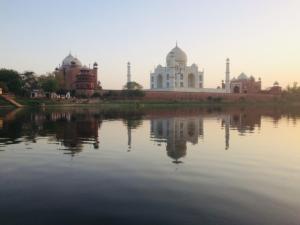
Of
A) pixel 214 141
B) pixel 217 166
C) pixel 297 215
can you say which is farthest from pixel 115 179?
pixel 214 141

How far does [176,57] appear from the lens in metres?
86.4

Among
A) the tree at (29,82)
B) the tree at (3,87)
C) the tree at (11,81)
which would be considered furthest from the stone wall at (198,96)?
the tree at (3,87)

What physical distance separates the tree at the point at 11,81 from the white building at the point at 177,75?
3201 centimetres

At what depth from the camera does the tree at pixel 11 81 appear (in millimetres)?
60334

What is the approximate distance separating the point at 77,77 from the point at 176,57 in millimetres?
29423

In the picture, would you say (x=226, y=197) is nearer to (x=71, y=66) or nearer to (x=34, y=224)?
(x=34, y=224)

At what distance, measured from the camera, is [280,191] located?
7234 millimetres

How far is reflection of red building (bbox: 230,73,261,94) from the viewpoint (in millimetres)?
92750

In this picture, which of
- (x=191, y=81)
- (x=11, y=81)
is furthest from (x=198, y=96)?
(x=11, y=81)

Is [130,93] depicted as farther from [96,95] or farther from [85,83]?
[85,83]

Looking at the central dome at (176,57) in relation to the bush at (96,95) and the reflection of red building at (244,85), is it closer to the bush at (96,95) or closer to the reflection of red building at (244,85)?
the reflection of red building at (244,85)

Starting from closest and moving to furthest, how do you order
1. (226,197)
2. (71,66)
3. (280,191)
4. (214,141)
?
(226,197), (280,191), (214,141), (71,66)

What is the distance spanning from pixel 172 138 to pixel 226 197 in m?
9.24

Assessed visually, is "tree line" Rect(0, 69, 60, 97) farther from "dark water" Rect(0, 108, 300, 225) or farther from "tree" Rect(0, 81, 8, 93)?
"dark water" Rect(0, 108, 300, 225)
